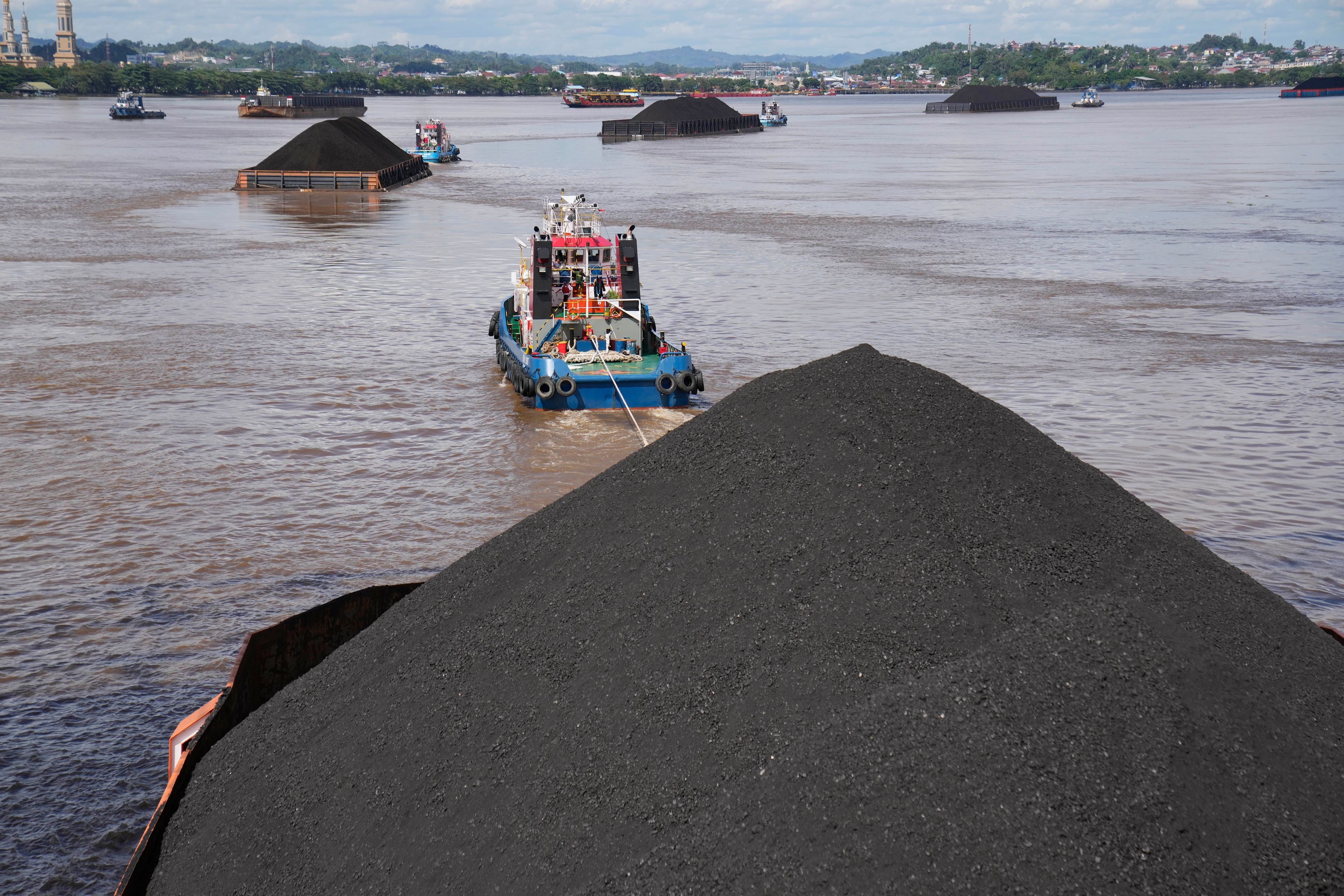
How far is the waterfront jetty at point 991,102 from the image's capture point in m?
171

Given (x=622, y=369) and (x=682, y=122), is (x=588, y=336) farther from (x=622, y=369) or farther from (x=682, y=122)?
(x=682, y=122)

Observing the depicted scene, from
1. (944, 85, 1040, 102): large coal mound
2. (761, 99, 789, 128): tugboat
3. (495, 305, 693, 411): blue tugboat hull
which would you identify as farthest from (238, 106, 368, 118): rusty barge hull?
(495, 305, 693, 411): blue tugboat hull

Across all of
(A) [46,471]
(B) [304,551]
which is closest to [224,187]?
(A) [46,471]

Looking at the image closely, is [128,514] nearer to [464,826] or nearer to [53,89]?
[464,826]

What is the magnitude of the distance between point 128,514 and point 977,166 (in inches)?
2700

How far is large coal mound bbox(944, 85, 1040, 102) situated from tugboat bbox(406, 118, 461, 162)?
389 ft

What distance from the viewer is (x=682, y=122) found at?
111 meters

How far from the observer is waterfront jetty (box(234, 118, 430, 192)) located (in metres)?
54.3

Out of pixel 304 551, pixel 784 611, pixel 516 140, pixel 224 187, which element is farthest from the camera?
pixel 516 140

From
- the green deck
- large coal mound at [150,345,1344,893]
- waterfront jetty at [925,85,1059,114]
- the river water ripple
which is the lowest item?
the river water ripple

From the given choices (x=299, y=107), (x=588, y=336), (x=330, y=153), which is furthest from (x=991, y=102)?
(x=588, y=336)

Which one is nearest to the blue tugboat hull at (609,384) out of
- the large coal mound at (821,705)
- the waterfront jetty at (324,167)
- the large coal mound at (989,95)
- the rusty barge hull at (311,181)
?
the large coal mound at (821,705)

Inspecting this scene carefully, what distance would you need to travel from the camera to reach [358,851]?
5523 millimetres

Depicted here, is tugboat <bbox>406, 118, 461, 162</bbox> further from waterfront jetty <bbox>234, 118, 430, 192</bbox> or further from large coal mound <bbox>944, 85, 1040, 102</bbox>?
large coal mound <bbox>944, 85, 1040, 102</bbox>
